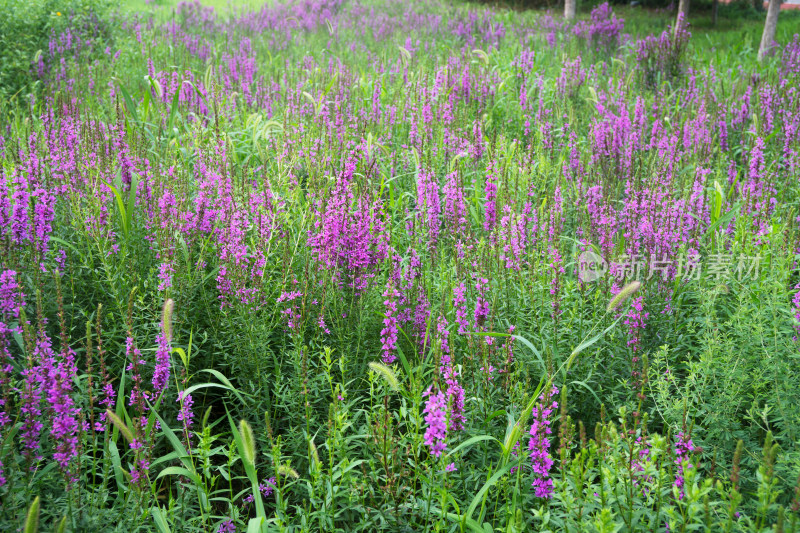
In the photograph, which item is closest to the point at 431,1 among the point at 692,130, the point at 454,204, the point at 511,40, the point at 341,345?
the point at 511,40

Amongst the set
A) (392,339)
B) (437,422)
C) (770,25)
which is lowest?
(392,339)

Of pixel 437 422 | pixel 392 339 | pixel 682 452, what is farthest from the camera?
pixel 392 339

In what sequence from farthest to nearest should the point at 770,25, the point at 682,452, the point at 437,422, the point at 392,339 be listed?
the point at 770,25 < the point at 392,339 < the point at 682,452 < the point at 437,422

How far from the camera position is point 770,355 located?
2.90 metres

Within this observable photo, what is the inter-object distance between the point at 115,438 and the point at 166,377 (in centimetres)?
34

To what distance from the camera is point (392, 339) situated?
3078mm

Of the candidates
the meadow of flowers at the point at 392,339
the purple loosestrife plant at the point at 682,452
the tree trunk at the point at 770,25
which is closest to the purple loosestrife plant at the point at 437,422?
the meadow of flowers at the point at 392,339

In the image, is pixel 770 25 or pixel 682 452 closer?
pixel 682 452

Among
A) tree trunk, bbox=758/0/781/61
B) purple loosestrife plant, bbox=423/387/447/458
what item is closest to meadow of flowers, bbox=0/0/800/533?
purple loosestrife plant, bbox=423/387/447/458

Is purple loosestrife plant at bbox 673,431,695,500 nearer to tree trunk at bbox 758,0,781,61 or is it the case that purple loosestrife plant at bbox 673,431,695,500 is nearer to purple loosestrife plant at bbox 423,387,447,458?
purple loosestrife plant at bbox 423,387,447,458

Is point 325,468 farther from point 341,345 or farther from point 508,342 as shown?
point 508,342

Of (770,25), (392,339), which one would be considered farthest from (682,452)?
(770,25)

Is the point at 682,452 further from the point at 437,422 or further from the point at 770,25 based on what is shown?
the point at 770,25

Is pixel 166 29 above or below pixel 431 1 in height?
below
